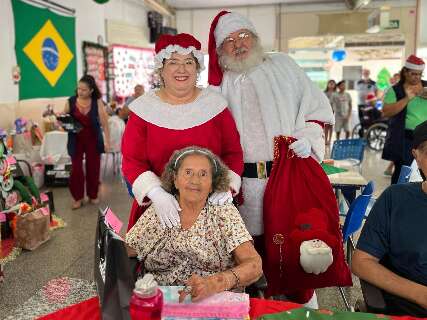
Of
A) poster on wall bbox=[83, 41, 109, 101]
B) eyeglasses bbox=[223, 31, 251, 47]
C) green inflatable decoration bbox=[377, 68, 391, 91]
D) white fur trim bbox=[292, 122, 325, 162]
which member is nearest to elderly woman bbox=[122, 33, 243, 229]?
eyeglasses bbox=[223, 31, 251, 47]

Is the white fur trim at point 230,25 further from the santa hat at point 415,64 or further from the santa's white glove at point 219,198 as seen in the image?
the santa hat at point 415,64

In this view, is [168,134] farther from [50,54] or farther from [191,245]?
[50,54]

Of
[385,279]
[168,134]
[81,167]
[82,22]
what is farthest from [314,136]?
[82,22]

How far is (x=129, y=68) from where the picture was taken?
9.84 m

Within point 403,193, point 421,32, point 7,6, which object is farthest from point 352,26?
point 403,193

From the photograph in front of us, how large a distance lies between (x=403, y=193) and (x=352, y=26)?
10698 millimetres

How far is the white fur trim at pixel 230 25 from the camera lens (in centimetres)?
214

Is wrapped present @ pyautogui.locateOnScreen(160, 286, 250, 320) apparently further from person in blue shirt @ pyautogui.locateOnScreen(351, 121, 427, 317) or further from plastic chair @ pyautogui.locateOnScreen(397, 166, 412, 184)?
plastic chair @ pyautogui.locateOnScreen(397, 166, 412, 184)

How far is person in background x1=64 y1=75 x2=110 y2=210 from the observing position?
4867 mm

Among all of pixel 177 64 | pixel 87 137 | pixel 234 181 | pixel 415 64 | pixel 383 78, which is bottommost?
pixel 87 137

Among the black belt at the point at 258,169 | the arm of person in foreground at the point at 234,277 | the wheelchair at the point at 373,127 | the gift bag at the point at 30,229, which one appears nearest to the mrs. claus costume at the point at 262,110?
the black belt at the point at 258,169

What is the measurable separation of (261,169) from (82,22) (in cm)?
639

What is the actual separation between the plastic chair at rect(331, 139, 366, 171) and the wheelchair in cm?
461

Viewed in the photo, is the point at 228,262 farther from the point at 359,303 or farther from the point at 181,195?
the point at 359,303
